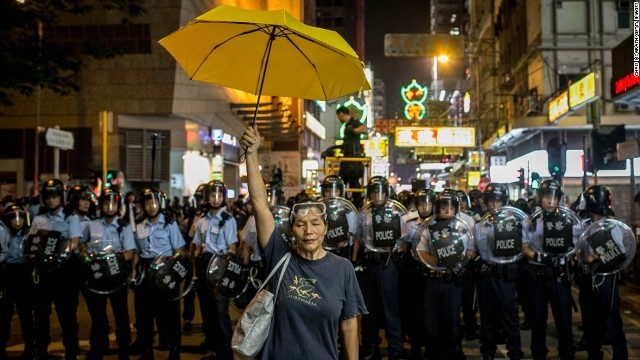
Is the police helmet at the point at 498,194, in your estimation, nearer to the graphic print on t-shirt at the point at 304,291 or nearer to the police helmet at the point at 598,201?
the police helmet at the point at 598,201

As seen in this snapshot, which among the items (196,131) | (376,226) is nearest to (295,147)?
(196,131)

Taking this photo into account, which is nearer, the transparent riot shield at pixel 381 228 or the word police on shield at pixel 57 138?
the transparent riot shield at pixel 381 228

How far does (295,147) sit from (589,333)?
31.9m

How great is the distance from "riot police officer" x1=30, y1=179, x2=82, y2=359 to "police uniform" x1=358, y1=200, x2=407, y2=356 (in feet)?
12.6

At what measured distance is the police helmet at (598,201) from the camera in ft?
26.2

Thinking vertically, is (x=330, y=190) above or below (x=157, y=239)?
above

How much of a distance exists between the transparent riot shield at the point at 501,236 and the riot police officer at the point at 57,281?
5.32 m

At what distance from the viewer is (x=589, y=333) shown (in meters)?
7.89

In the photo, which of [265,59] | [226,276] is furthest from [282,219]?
[265,59]

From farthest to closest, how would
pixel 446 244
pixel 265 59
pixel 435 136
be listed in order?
pixel 435 136
pixel 446 244
pixel 265 59

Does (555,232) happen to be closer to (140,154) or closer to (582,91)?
(582,91)

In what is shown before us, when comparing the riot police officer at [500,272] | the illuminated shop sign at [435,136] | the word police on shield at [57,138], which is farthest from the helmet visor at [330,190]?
the illuminated shop sign at [435,136]

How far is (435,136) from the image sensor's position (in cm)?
3155

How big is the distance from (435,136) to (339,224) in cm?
2396
